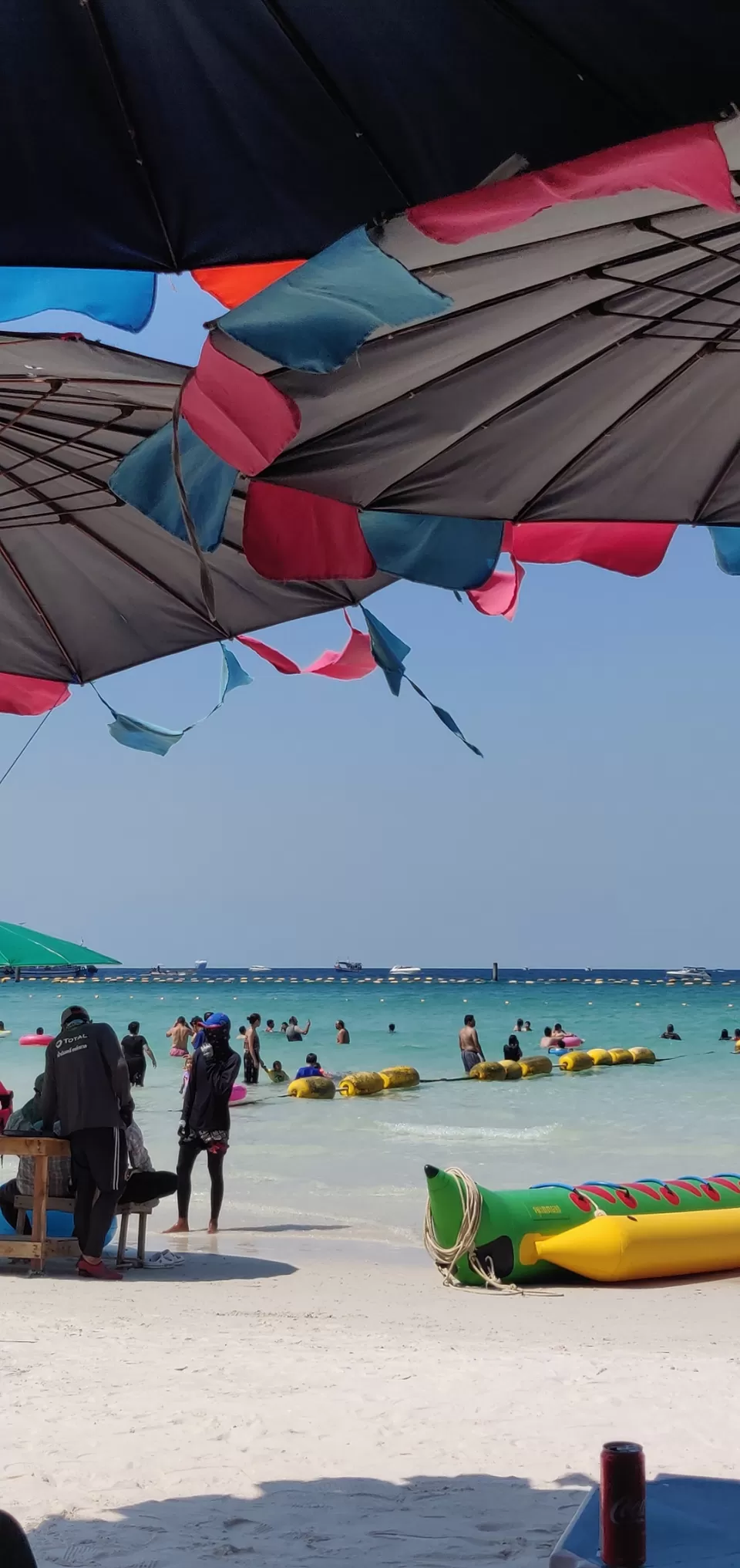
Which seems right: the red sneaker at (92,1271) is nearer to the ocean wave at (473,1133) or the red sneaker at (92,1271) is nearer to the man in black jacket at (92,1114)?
the man in black jacket at (92,1114)

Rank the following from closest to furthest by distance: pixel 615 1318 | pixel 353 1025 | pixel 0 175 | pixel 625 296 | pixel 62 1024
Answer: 1. pixel 0 175
2. pixel 625 296
3. pixel 615 1318
4. pixel 62 1024
5. pixel 353 1025

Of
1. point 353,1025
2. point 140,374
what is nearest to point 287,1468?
point 140,374

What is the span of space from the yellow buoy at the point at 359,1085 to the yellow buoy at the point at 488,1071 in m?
3.62

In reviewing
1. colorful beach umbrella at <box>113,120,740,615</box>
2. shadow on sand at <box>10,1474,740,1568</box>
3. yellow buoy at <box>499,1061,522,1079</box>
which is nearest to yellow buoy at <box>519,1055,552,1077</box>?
yellow buoy at <box>499,1061,522,1079</box>

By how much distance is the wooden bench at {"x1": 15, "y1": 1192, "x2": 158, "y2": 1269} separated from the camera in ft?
26.0

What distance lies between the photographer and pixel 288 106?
189 cm

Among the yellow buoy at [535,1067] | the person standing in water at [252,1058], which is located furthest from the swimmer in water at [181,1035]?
the yellow buoy at [535,1067]

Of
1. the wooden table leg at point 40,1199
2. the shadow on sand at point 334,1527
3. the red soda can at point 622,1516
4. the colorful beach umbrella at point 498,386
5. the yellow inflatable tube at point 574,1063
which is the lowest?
the yellow inflatable tube at point 574,1063

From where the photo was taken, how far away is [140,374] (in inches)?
113

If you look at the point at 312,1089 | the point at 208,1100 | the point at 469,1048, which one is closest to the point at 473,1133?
the point at 312,1089

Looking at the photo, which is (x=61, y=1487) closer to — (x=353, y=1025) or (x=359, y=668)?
(x=359, y=668)

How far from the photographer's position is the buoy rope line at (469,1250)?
Result: 8.34m

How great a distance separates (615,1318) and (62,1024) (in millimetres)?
3760

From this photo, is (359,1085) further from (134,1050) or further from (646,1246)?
(646,1246)
